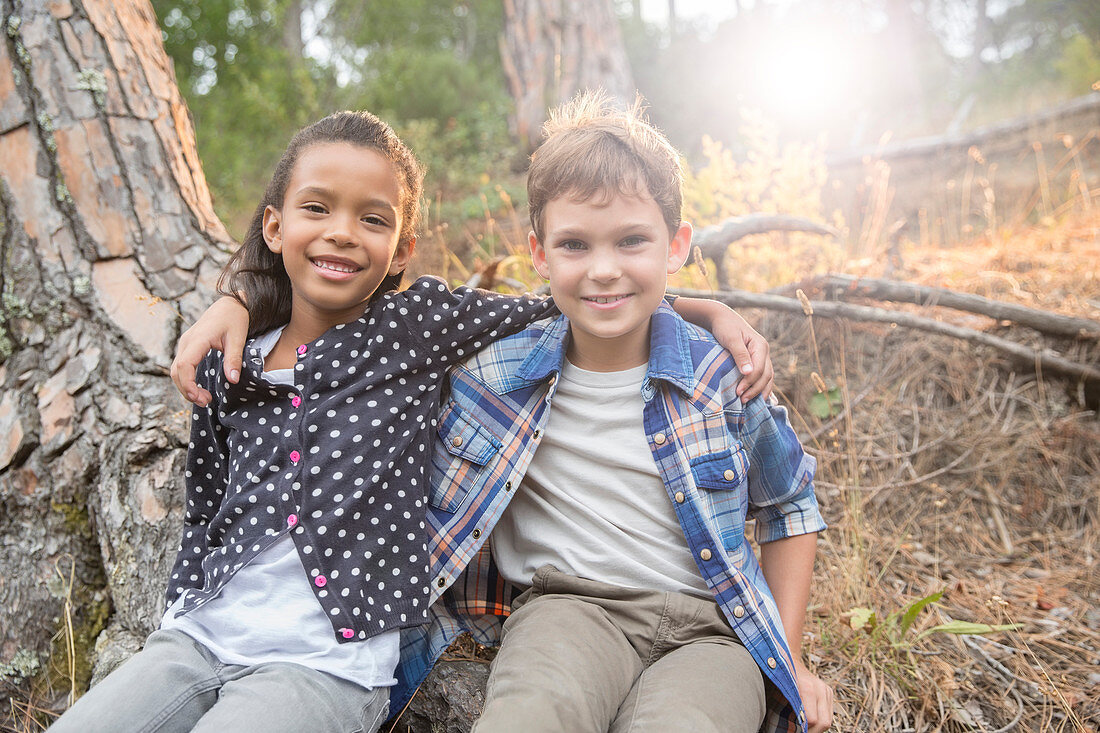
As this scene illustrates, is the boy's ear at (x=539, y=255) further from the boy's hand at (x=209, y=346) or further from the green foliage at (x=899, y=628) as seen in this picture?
the green foliage at (x=899, y=628)

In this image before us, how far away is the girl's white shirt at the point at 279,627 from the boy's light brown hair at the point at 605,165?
1.06 m

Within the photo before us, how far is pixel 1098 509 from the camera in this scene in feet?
9.34

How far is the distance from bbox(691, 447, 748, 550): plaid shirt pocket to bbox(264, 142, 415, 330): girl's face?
0.97m

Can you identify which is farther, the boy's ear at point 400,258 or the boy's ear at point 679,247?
the boy's ear at point 400,258

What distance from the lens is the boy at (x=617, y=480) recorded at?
171cm

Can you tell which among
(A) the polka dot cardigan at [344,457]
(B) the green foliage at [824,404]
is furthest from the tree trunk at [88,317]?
(B) the green foliage at [824,404]

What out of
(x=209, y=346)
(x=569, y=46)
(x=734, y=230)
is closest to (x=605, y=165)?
(x=209, y=346)

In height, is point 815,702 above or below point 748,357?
below

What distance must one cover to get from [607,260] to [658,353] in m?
0.28

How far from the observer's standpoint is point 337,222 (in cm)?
184

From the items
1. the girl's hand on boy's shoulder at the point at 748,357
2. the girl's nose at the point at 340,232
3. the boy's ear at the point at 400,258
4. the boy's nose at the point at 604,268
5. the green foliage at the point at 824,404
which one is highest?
the girl's nose at the point at 340,232

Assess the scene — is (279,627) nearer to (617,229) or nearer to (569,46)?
(617,229)

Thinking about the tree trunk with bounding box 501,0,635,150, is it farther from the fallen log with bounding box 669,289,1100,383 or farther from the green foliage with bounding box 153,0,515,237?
→ the fallen log with bounding box 669,289,1100,383

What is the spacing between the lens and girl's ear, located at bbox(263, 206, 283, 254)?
6.43 feet
